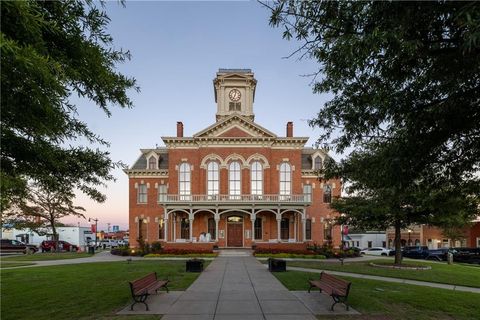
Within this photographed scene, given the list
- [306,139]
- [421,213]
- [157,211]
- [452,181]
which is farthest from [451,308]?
[157,211]

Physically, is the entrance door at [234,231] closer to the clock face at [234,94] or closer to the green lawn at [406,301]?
the clock face at [234,94]

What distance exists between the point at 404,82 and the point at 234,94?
1655 inches

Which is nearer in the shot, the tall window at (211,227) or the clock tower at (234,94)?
the tall window at (211,227)

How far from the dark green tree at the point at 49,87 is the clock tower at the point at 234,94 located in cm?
4072

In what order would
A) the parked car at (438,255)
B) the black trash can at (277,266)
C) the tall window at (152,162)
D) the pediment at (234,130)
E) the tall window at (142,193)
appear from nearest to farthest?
the black trash can at (277,266) → the parked car at (438,255) → the pediment at (234,130) → the tall window at (142,193) → the tall window at (152,162)

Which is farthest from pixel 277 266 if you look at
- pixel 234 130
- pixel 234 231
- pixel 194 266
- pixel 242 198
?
pixel 234 130

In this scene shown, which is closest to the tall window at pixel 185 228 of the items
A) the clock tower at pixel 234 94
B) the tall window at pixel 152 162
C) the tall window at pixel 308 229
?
the tall window at pixel 152 162

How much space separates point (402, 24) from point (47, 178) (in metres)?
6.37

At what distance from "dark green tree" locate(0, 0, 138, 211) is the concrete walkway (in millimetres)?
4239

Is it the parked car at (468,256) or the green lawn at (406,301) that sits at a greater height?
the green lawn at (406,301)

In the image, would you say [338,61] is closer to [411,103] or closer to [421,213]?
[411,103]

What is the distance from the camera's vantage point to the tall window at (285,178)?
4509 cm

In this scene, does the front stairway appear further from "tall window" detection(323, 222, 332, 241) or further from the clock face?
the clock face

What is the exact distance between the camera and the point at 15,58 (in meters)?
3.48
